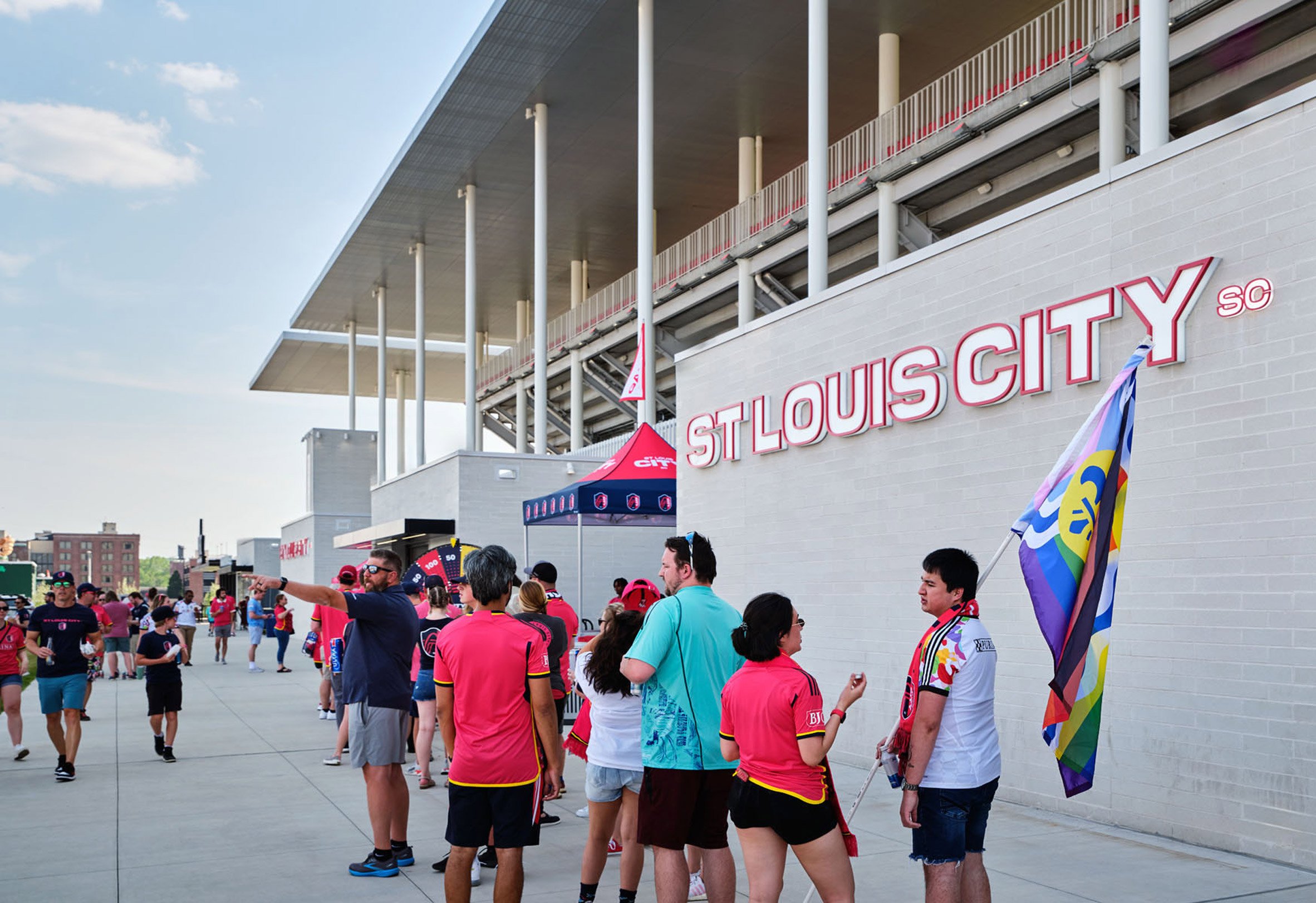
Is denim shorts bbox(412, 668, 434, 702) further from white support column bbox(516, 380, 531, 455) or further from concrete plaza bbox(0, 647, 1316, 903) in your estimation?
white support column bbox(516, 380, 531, 455)

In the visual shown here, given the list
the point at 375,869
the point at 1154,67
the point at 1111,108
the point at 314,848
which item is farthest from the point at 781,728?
the point at 1111,108

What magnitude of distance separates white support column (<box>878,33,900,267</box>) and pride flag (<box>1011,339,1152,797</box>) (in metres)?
11.2

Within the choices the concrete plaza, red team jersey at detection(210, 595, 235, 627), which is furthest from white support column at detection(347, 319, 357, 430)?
the concrete plaza

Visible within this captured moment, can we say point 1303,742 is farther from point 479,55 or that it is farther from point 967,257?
point 479,55

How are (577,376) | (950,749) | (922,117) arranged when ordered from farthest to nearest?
(577,376) → (922,117) → (950,749)

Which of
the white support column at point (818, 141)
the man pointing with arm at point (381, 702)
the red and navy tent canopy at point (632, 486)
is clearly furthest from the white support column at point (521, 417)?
the man pointing with arm at point (381, 702)

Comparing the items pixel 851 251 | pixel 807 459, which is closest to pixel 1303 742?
pixel 807 459

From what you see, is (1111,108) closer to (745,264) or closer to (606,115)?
(745,264)

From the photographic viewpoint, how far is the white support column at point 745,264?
2047 cm

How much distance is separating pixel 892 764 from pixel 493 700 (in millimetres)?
1781

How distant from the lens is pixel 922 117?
1744 centimetres

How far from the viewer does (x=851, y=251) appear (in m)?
19.6

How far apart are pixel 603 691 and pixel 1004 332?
176 inches

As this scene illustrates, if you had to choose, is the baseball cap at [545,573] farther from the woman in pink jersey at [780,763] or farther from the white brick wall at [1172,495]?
the woman in pink jersey at [780,763]
